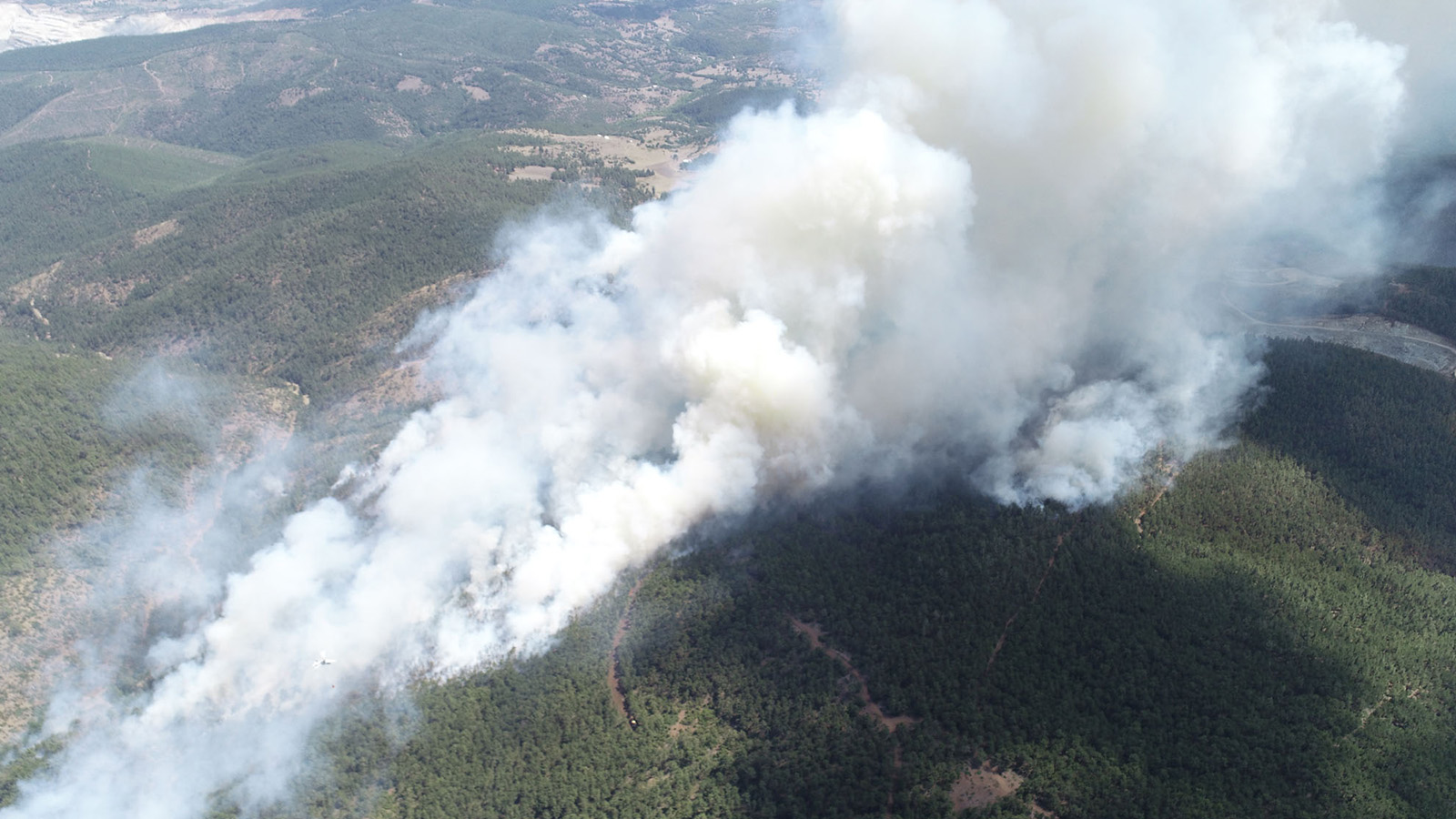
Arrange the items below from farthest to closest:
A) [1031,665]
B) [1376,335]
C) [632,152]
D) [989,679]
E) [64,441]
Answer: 1. [632,152]
2. [1376,335]
3. [64,441]
4. [1031,665]
5. [989,679]

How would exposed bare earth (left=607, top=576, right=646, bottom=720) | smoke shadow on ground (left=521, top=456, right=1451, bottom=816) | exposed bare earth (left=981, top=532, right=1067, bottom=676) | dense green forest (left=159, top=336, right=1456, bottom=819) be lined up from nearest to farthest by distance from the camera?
smoke shadow on ground (left=521, top=456, right=1451, bottom=816)
dense green forest (left=159, top=336, right=1456, bottom=819)
exposed bare earth (left=981, top=532, right=1067, bottom=676)
exposed bare earth (left=607, top=576, right=646, bottom=720)

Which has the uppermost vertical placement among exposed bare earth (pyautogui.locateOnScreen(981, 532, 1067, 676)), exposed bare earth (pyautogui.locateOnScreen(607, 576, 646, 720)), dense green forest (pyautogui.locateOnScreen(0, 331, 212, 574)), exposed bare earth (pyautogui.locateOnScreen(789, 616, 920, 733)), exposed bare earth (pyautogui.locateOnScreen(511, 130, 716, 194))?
exposed bare earth (pyautogui.locateOnScreen(981, 532, 1067, 676))

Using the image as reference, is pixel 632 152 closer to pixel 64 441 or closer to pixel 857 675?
pixel 64 441

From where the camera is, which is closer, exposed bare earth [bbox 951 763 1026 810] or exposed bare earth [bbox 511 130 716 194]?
exposed bare earth [bbox 951 763 1026 810]

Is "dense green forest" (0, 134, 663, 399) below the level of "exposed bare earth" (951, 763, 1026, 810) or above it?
below

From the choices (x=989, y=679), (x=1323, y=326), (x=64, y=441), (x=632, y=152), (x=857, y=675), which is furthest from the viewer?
(x=632, y=152)

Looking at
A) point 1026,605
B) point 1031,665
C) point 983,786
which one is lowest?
point 983,786

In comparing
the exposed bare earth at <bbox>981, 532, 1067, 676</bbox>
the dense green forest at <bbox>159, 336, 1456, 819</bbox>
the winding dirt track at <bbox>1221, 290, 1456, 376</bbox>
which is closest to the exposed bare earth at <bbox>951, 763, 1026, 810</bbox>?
the dense green forest at <bbox>159, 336, 1456, 819</bbox>

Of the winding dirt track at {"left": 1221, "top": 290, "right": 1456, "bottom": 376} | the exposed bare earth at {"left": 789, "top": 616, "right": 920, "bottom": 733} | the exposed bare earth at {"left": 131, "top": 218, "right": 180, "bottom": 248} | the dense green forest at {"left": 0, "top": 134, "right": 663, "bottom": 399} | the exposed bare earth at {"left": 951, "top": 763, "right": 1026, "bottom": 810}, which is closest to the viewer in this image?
the exposed bare earth at {"left": 951, "top": 763, "right": 1026, "bottom": 810}

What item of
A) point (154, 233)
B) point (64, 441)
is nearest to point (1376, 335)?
point (64, 441)

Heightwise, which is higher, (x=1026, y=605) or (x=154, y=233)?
(x=1026, y=605)

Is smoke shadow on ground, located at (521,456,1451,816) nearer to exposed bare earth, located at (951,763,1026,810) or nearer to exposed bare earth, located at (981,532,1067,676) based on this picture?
exposed bare earth, located at (981,532,1067,676)
